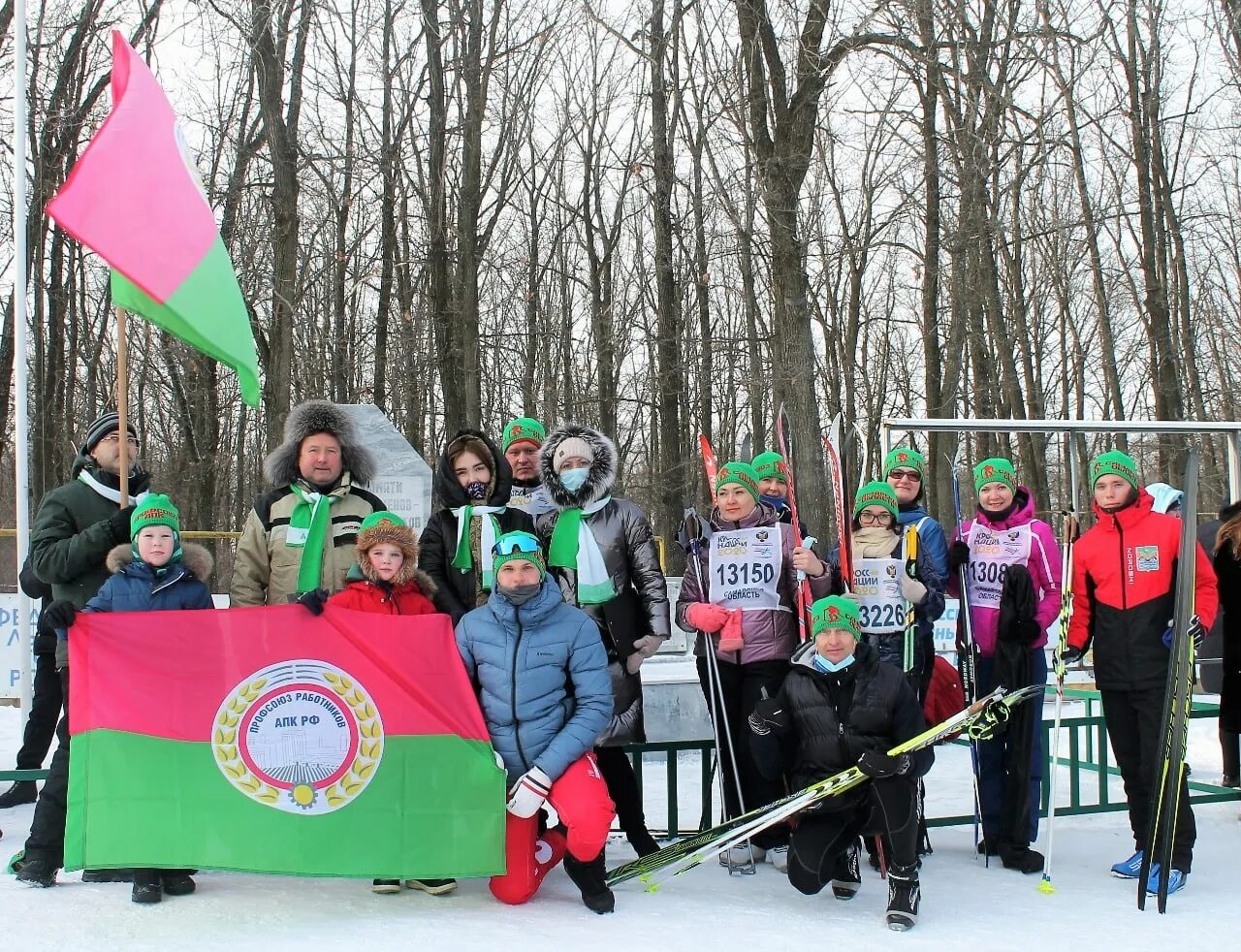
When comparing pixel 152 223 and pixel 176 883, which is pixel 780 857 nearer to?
pixel 176 883

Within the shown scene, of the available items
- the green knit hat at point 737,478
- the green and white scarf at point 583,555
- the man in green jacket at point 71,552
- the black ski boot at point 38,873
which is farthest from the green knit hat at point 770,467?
the black ski boot at point 38,873

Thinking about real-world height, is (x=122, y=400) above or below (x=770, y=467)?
above

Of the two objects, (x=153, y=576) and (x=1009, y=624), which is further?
(x=1009, y=624)

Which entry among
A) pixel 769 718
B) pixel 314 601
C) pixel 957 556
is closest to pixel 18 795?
pixel 314 601

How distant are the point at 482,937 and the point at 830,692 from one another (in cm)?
170

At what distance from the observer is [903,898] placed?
4.39 m

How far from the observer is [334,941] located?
3.98 m

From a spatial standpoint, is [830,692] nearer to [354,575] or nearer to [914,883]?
[914,883]

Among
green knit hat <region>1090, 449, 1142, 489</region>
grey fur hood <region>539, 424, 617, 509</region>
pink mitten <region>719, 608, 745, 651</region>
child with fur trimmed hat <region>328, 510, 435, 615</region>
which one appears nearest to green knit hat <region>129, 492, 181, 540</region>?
child with fur trimmed hat <region>328, 510, 435, 615</region>

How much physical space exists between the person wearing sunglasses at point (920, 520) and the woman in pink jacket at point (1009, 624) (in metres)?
0.11

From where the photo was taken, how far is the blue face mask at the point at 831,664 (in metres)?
4.71

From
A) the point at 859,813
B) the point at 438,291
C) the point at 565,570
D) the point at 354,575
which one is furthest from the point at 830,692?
the point at 438,291

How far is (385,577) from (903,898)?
7.89 ft

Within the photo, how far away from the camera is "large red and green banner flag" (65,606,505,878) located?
14.3 ft
